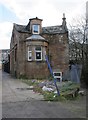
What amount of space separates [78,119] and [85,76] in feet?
48.6

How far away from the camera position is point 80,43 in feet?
104

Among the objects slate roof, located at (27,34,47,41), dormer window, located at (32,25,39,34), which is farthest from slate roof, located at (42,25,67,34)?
slate roof, located at (27,34,47,41)

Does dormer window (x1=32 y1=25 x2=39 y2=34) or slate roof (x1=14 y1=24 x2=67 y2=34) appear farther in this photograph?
slate roof (x1=14 y1=24 x2=67 y2=34)

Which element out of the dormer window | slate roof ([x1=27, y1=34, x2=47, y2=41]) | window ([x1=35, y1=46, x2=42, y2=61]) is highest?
the dormer window

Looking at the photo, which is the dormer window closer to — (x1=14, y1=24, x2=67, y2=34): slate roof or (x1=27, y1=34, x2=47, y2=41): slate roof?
(x1=27, y1=34, x2=47, y2=41): slate roof

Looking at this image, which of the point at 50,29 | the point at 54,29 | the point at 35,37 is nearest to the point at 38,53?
the point at 35,37

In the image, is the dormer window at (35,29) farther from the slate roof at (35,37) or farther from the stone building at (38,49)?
the slate roof at (35,37)

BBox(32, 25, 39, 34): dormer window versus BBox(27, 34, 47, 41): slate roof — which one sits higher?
BBox(32, 25, 39, 34): dormer window

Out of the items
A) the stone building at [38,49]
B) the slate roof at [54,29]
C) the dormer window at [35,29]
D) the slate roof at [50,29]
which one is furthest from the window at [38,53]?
the slate roof at [54,29]

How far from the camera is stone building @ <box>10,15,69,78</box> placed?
30766 mm

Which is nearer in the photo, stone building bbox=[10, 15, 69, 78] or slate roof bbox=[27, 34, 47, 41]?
stone building bbox=[10, 15, 69, 78]

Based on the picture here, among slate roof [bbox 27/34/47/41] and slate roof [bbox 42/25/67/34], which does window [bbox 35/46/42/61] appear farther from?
slate roof [bbox 42/25/67/34]

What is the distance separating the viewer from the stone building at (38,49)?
3077 centimetres

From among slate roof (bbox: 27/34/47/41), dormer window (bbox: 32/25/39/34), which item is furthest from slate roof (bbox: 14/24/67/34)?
slate roof (bbox: 27/34/47/41)
